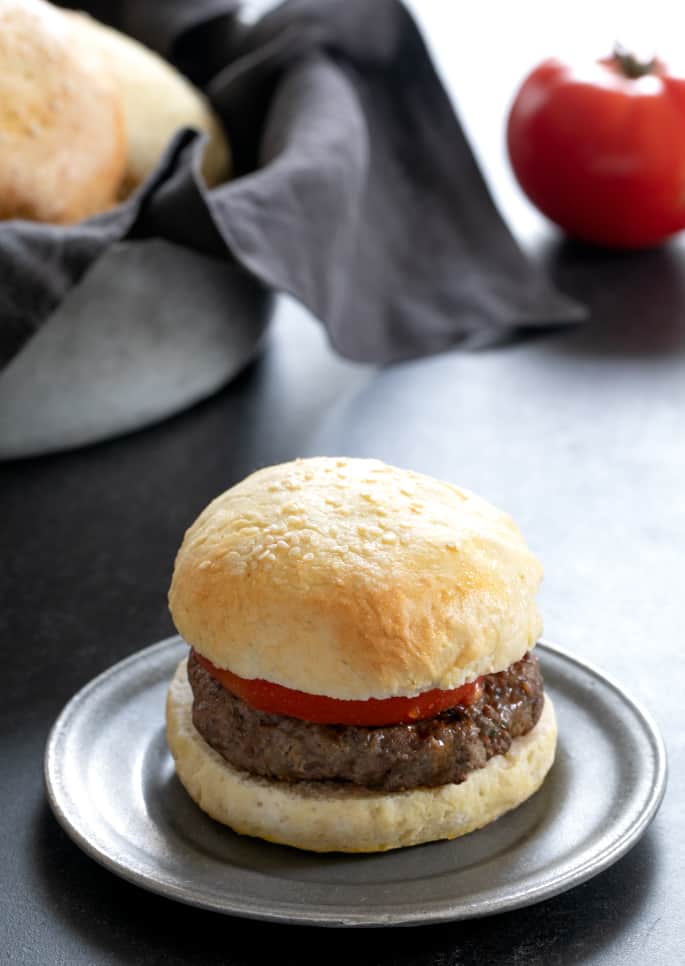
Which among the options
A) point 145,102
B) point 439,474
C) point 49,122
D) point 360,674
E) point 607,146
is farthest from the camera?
point 607,146

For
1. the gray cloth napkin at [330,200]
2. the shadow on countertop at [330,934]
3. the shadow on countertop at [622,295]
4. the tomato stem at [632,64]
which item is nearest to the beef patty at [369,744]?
the shadow on countertop at [330,934]

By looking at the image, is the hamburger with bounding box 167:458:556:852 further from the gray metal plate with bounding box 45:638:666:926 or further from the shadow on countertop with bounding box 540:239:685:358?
the shadow on countertop with bounding box 540:239:685:358

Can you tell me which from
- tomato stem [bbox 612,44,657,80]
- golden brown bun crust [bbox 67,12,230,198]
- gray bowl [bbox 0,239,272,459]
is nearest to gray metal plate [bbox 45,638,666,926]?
gray bowl [bbox 0,239,272,459]

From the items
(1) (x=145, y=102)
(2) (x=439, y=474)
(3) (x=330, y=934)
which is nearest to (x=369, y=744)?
(3) (x=330, y=934)

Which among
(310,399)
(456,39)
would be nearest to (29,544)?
(310,399)

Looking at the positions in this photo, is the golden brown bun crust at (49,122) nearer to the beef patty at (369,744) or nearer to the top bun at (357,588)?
the top bun at (357,588)

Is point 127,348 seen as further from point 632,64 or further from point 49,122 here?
point 632,64

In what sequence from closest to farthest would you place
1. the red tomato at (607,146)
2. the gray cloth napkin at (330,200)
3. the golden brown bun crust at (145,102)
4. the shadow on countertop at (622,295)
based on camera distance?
the gray cloth napkin at (330,200)
the golden brown bun crust at (145,102)
the shadow on countertop at (622,295)
the red tomato at (607,146)
